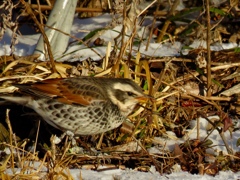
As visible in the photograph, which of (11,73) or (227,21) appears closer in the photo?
(11,73)

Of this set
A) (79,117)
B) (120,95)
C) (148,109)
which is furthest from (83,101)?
(148,109)

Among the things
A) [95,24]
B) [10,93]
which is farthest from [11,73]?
[95,24]

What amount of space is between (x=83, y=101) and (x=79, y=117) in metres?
0.15

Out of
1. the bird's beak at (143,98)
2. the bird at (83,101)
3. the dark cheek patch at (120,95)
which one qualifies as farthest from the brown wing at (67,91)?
the bird's beak at (143,98)

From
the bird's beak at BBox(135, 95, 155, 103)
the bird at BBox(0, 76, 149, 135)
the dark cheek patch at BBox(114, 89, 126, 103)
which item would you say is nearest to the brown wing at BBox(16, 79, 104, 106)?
the bird at BBox(0, 76, 149, 135)

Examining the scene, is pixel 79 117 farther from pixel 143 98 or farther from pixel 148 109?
pixel 148 109

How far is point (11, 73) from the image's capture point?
6406mm

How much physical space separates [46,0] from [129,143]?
2926mm

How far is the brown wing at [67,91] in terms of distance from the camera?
5418 mm

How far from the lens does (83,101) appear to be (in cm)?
541

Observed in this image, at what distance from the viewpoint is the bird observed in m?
5.36

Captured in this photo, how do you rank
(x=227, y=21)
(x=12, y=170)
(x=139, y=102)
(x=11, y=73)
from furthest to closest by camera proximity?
(x=227, y=21) → (x=11, y=73) → (x=139, y=102) → (x=12, y=170)

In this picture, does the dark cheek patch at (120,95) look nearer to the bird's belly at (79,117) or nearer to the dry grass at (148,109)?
the bird's belly at (79,117)

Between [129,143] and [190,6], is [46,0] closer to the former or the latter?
[190,6]
